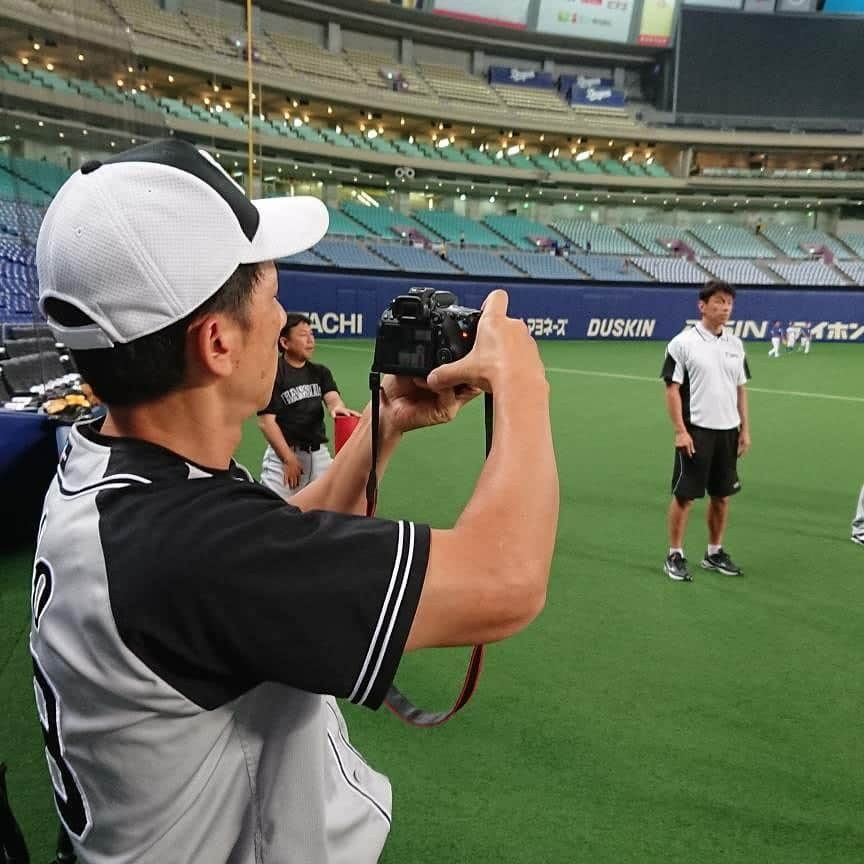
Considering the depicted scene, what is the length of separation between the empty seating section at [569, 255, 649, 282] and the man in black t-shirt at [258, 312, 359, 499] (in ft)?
89.7

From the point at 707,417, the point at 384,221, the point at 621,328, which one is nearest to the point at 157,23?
the point at 384,221

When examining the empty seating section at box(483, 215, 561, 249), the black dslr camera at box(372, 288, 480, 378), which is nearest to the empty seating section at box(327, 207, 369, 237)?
the empty seating section at box(483, 215, 561, 249)

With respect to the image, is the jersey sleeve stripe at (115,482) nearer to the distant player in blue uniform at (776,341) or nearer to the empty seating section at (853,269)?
the distant player in blue uniform at (776,341)

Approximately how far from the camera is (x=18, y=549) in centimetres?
475

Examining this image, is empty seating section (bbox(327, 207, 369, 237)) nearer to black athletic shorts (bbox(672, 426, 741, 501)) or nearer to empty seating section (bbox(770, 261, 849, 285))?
empty seating section (bbox(770, 261, 849, 285))

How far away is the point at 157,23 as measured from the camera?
93.0 ft

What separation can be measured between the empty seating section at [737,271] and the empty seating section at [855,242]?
7545 mm

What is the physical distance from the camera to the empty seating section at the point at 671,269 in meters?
31.8

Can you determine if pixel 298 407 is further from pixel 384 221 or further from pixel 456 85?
pixel 456 85

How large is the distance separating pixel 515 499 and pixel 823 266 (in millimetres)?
38295

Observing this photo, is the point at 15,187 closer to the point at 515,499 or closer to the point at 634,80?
Result: the point at 515,499

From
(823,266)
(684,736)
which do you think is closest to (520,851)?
(684,736)

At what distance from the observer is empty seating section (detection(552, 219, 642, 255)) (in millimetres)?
34375

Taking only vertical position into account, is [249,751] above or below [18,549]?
above
